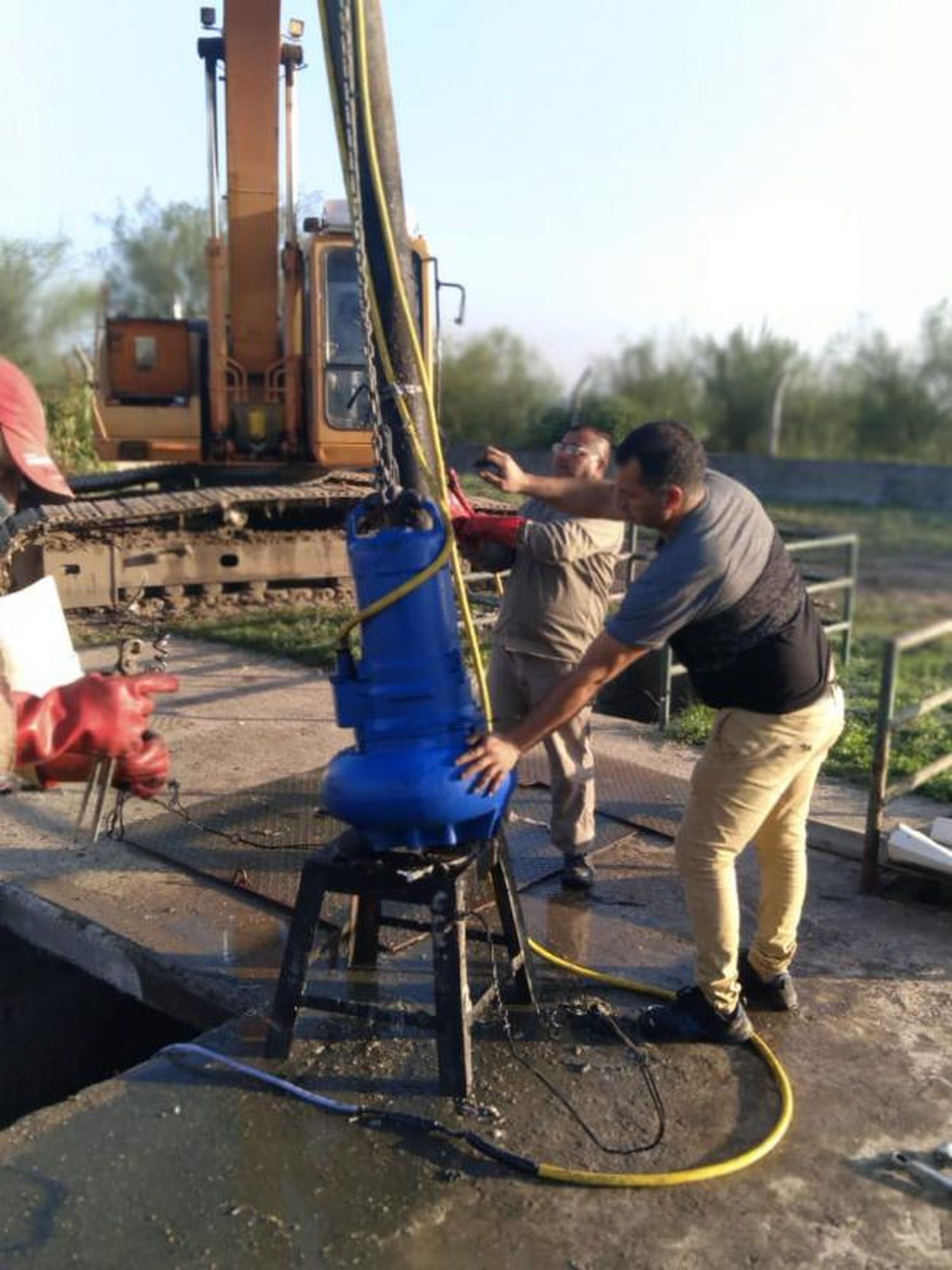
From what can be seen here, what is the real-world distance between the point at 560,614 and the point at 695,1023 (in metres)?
1.64

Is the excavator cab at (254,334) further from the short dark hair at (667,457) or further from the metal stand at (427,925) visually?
the metal stand at (427,925)

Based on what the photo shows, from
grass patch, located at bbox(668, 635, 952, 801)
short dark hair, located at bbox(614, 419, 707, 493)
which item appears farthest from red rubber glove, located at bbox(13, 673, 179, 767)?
grass patch, located at bbox(668, 635, 952, 801)

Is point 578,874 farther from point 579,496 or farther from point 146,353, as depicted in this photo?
point 146,353

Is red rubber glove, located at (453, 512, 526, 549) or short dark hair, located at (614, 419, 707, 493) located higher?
short dark hair, located at (614, 419, 707, 493)

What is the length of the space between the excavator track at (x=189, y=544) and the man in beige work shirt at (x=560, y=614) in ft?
20.6

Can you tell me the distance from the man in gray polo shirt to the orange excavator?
23.9 feet

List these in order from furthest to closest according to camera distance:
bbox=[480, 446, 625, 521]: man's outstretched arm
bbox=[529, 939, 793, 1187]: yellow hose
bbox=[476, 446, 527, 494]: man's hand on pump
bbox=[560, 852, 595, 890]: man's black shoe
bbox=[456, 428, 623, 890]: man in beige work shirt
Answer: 1. bbox=[560, 852, 595, 890]: man's black shoe
2. bbox=[456, 428, 623, 890]: man in beige work shirt
3. bbox=[480, 446, 625, 521]: man's outstretched arm
4. bbox=[476, 446, 527, 494]: man's hand on pump
5. bbox=[529, 939, 793, 1187]: yellow hose

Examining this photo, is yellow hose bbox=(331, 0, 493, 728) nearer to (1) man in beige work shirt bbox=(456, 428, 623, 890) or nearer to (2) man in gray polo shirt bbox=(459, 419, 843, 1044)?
(2) man in gray polo shirt bbox=(459, 419, 843, 1044)

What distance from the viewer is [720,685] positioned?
3725 millimetres

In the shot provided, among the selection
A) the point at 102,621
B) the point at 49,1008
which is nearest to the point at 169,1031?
the point at 49,1008

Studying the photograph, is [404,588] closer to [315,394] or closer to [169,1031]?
[169,1031]

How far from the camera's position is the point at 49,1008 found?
17.7 ft

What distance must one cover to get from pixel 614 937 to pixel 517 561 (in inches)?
57.5

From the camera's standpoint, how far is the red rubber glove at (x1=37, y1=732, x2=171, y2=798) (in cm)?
286
